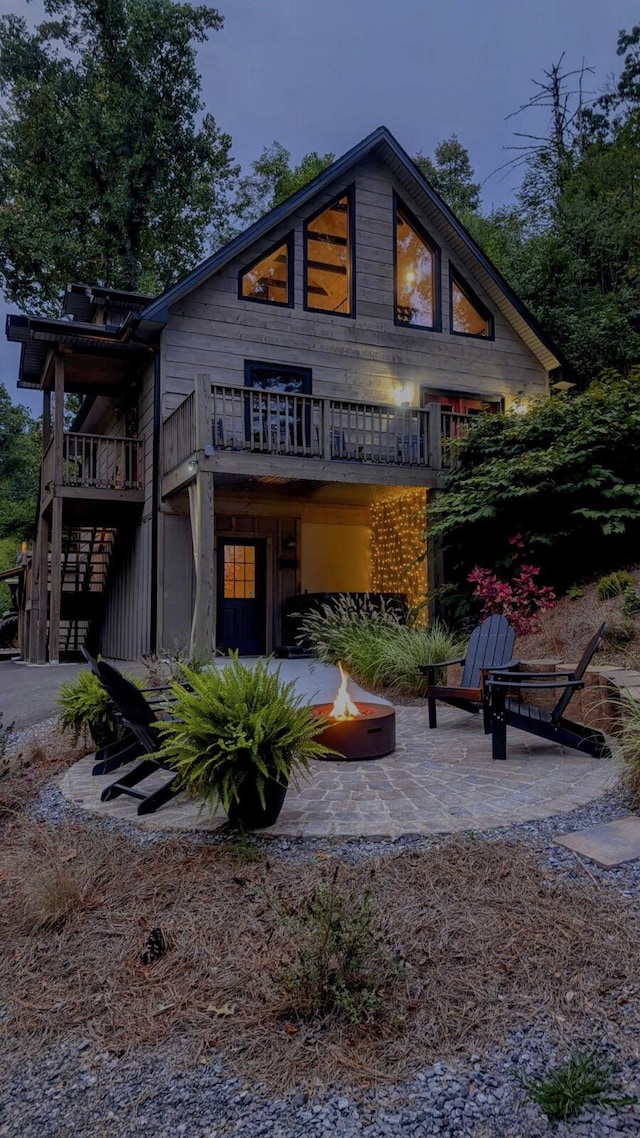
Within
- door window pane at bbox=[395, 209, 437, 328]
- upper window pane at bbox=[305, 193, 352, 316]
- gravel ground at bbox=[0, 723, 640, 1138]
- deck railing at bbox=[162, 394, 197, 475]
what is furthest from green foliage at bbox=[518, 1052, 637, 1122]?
door window pane at bbox=[395, 209, 437, 328]

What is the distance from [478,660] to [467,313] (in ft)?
28.6

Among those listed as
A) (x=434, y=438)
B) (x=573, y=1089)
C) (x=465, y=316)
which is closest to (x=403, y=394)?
(x=434, y=438)

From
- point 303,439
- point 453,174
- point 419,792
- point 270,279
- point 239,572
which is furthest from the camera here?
point 453,174

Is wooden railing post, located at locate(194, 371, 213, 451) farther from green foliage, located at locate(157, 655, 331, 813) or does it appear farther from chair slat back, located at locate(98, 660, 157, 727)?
green foliage, located at locate(157, 655, 331, 813)

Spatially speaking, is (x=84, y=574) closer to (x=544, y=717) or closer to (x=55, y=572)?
(x=55, y=572)

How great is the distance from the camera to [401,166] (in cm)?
1155

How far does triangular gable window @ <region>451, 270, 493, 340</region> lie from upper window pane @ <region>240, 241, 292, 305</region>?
327 centimetres

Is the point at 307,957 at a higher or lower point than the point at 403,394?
lower

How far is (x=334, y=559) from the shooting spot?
40.3 feet

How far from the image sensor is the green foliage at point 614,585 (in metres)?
7.14

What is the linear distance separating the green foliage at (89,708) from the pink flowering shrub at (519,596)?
496 centimetres

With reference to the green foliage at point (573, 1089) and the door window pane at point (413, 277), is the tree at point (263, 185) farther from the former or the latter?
the green foliage at point (573, 1089)

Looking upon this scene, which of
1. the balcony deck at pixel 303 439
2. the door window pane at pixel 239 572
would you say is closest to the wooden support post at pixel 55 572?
the balcony deck at pixel 303 439

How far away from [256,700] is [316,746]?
358 millimetres
